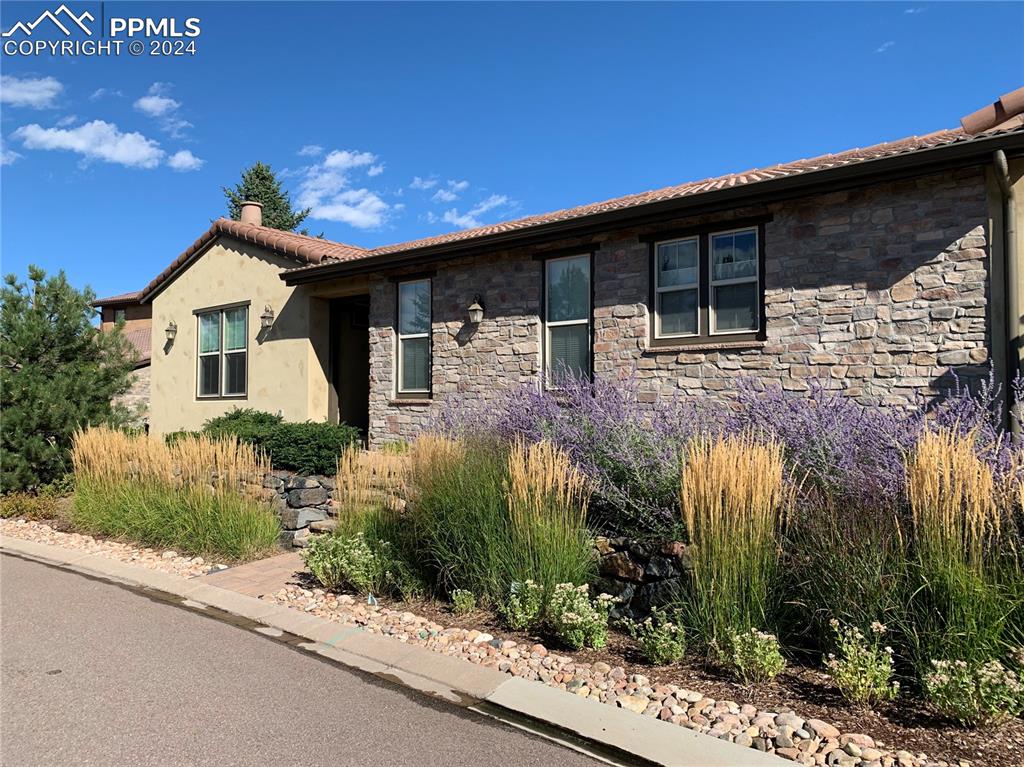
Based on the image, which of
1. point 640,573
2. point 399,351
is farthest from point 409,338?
point 640,573

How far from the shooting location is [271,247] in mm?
13719

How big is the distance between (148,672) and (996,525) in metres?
4.76

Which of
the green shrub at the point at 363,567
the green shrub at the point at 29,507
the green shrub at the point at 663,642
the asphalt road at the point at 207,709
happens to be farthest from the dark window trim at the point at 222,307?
the green shrub at the point at 663,642

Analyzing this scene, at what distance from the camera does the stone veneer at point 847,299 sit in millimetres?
7059

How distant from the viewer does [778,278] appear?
8117mm

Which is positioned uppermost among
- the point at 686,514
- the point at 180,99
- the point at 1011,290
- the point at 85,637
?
the point at 180,99

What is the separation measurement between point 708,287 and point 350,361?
7.73 metres

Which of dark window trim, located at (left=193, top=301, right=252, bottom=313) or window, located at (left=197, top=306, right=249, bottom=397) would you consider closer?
dark window trim, located at (left=193, top=301, right=252, bottom=313)

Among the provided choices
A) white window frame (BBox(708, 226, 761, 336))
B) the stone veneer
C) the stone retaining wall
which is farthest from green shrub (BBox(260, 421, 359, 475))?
the stone retaining wall

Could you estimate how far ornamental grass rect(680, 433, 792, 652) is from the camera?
400 cm

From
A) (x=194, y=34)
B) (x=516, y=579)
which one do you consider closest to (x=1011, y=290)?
(x=516, y=579)

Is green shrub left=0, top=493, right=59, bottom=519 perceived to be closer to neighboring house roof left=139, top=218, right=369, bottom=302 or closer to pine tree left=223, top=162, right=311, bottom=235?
neighboring house roof left=139, top=218, right=369, bottom=302

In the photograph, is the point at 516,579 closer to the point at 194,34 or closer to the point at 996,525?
the point at 996,525

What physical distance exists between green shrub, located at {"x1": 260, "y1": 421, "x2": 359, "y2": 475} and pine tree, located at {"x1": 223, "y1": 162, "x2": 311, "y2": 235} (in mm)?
29072
